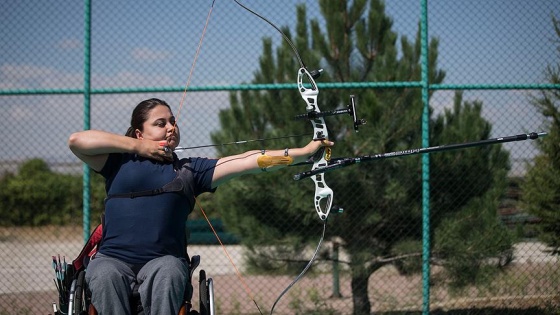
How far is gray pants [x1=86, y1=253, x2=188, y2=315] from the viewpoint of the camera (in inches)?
116

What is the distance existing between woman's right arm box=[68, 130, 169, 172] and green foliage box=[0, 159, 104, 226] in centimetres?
302

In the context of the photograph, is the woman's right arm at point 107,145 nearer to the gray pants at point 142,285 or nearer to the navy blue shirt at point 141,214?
the navy blue shirt at point 141,214

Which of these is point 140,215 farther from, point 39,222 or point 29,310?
point 39,222

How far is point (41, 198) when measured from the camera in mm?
6512

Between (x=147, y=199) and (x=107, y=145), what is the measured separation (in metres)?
0.30

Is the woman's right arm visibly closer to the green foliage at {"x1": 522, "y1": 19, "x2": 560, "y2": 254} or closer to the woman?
the woman

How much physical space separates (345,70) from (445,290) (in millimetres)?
2031

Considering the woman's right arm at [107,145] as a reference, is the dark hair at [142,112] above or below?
above

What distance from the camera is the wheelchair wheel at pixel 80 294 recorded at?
2998 mm

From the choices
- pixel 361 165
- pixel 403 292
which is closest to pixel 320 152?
→ pixel 361 165

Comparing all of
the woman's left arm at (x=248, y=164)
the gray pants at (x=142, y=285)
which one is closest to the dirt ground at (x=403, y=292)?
the woman's left arm at (x=248, y=164)

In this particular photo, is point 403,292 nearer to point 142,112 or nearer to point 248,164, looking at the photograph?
point 248,164

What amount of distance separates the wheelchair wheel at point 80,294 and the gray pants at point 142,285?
0.09 ft

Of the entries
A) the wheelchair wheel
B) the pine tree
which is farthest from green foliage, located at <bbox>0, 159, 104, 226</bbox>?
the wheelchair wheel
